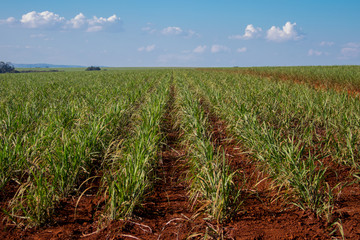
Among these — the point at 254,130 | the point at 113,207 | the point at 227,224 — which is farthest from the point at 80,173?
the point at 254,130

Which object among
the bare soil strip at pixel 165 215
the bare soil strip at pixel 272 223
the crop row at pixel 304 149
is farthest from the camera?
the crop row at pixel 304 149

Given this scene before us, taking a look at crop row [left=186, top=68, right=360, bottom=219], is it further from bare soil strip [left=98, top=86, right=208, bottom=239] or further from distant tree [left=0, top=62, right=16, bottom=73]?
distant tree [left=0, top=62, right=16, bottom=73]

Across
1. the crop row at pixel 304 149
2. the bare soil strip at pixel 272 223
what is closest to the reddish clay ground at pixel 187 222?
the bare soil strip at pixel 272 223

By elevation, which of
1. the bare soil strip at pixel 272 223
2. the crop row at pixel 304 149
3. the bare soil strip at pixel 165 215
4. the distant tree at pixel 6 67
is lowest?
the bare soil strip at pixel 165 215

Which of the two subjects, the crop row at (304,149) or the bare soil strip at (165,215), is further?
the crop row at (304,149)

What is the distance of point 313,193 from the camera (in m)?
2.56

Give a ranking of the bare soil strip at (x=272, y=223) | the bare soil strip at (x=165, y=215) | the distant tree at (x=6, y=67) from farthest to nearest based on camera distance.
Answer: the distant tree at (x=6, y=67)
the bare soil strip at (x=165, y=215)
the bare soil strip at (x=272, y=223)

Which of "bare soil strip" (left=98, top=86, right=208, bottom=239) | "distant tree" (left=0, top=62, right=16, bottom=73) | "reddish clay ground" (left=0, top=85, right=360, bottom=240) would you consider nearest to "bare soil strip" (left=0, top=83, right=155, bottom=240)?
"reddish clay ground" (left=0, top=85, right=360, bottom=240)

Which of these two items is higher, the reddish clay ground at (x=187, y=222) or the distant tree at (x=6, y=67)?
the distant tree at (x=6, y=67)

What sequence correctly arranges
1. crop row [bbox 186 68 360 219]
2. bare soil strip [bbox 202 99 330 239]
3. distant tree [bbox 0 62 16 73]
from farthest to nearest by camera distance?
distant tree [bbox 0 62 16 73]
crop row [bbox 186 68 360 219]
bare soil strip [bbox 202 99 330 239]

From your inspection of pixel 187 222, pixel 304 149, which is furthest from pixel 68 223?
pixel 304 149

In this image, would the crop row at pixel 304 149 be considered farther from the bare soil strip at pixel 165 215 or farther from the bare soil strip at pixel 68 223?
the bare soil strip at pixel 68 223

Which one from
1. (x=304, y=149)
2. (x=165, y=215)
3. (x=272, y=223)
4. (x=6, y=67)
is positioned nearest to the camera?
(x=272, y=223)

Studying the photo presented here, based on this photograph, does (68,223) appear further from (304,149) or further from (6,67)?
(6,67)
